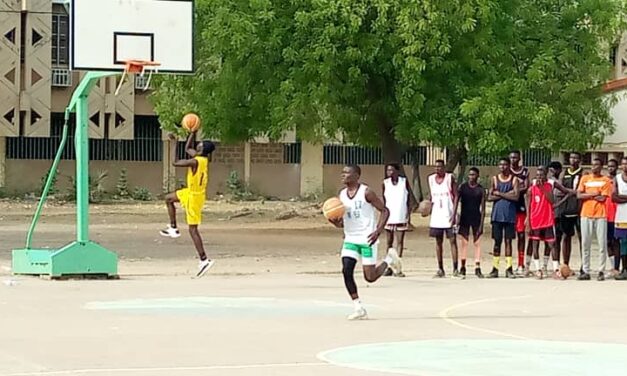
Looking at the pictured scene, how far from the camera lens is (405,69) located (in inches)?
1056

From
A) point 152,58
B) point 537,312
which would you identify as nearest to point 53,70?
point 152,58

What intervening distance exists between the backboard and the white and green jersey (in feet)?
22.7

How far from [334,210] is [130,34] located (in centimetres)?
737

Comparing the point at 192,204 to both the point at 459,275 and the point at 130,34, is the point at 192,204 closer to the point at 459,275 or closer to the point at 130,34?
the point at 130,34

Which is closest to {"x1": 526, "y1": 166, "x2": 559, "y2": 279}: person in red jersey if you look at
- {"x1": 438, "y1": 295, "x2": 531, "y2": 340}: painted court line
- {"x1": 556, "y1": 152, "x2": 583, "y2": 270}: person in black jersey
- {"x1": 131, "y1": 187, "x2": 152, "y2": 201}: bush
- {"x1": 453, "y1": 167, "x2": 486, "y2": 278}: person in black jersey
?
{"x1": 556, "y1": 152, "x2": 583, "y2": 270}: person in black jersey

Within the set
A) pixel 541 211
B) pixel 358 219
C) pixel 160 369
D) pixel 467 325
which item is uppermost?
pixel 358 219

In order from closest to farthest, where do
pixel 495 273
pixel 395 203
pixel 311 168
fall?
pixel 395 203 → pixel 495 273 → pixel 311 168

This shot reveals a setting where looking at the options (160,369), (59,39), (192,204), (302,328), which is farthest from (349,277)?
(59,39)

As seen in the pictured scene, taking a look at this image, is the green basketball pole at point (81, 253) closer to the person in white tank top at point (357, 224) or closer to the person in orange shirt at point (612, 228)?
the person in white tank top at point (357, 224)

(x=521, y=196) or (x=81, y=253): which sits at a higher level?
(x=521, y=196)

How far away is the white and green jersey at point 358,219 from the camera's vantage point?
13.7 m

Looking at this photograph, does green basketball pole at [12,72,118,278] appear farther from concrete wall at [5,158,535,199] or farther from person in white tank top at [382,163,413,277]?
concrete wall at [5,158,535,199]

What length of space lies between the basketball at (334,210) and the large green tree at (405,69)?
13.1m

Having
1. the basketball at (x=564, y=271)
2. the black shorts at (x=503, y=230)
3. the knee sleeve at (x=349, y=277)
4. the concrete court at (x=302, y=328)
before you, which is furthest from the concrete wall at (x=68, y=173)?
the knee sleeve at (x=349, y=277)
